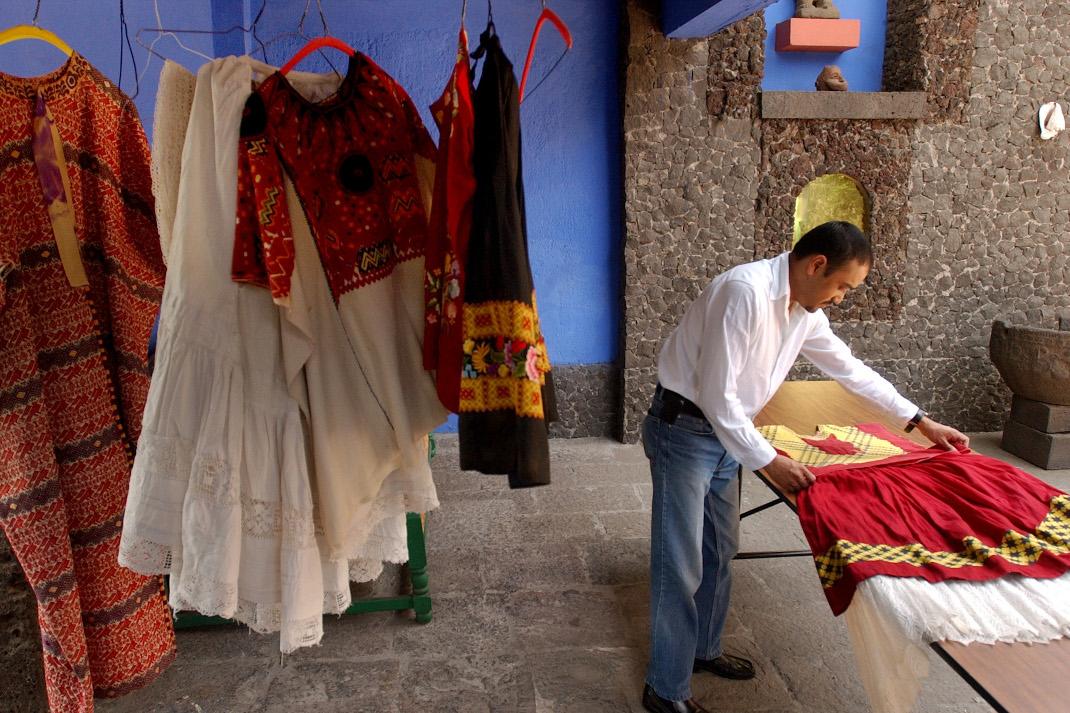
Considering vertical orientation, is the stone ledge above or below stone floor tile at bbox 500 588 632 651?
above

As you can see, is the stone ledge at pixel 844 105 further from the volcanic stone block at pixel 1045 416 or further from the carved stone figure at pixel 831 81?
the volcanic stone block at pixel 1045 416

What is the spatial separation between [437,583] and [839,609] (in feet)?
6.24

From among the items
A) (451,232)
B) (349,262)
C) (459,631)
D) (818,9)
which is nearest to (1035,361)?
(818,9)

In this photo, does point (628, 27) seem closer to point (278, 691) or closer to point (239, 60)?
point (239, 60)

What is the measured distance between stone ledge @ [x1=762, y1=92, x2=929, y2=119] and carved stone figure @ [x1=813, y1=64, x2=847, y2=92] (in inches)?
3.7

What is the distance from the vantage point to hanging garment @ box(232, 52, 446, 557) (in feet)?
4.31

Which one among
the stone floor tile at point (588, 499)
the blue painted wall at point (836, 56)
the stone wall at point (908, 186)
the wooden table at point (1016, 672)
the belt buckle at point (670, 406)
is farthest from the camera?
the blue painted wall at point (836, 56)

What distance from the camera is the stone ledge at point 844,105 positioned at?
4547mm

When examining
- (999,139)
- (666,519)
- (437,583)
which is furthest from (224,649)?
(999,139)

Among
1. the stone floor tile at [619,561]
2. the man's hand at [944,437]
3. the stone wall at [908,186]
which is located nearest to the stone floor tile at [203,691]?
the stone floor tile at [619,561]

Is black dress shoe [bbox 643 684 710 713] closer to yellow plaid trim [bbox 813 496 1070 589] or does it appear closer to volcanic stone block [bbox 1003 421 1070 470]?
yellow plaid trim [bbox 813 496 1070 589]

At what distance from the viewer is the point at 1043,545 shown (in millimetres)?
1648

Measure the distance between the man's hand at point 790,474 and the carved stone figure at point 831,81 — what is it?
3.68 metres

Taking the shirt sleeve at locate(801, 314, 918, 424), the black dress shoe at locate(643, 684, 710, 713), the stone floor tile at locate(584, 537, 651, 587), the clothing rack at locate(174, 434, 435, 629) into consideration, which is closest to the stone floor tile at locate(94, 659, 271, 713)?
the clothing rack at locate(174, 434, 435, 629)
